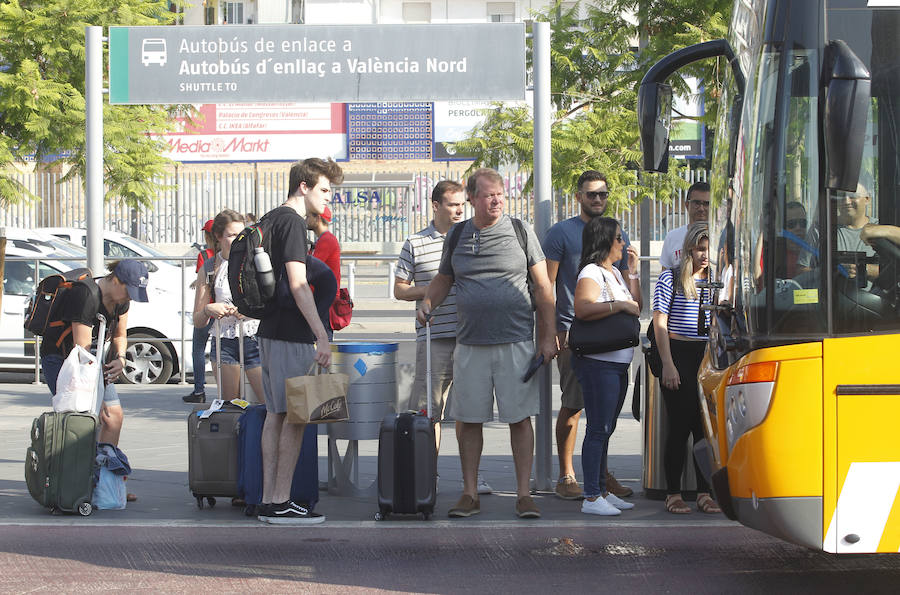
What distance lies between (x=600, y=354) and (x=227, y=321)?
11.0 ft

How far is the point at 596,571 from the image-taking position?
5.79 metres

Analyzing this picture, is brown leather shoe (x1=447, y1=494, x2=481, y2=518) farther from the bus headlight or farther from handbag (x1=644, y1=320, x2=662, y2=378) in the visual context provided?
the bus headlight

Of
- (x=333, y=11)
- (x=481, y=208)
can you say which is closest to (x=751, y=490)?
(x=481, y=208)

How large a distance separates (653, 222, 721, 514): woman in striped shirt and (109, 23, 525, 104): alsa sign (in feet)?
6.63

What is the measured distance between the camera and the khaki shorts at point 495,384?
22.2 ft

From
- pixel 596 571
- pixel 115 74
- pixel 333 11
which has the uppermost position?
pixel 333 11

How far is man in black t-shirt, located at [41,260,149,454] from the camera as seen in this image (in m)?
6.93

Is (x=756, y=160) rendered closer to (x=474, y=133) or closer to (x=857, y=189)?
(x=857, y=189)

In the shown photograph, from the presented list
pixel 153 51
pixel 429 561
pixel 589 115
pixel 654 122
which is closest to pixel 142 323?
pixel 153 51

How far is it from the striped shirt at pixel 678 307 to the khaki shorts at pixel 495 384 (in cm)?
81

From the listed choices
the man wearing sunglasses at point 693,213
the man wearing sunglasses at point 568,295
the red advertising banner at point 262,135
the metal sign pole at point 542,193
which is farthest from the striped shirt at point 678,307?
the red advertising banner at point 262,135

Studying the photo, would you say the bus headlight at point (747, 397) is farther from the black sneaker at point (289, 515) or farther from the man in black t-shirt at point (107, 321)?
the man in black t-shirt at point (107, 321)

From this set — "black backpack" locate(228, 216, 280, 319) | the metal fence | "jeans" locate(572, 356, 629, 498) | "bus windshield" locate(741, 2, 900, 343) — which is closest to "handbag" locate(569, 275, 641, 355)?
"jeans" locate(572, 356, 629, 498)

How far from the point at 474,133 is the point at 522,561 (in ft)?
29.3
